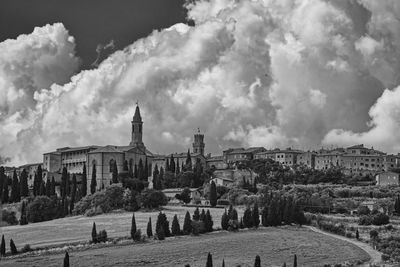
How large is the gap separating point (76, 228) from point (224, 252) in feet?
70.7

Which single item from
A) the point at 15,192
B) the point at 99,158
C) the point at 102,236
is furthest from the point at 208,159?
the point at 102,236

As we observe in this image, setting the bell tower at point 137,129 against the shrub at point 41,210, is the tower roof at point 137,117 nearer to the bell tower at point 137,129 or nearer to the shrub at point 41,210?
the bell tower at point 137,129

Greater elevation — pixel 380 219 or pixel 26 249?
pixel 380 219

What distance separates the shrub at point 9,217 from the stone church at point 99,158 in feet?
66.0

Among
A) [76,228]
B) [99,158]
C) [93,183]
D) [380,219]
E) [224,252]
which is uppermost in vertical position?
[99,158]

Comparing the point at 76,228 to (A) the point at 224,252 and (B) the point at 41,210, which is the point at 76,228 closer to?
(B) the point at 41,210

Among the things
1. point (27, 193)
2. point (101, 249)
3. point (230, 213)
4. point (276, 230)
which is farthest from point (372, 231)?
point (27, 193)

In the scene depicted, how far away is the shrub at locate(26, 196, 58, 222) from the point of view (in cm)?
8444

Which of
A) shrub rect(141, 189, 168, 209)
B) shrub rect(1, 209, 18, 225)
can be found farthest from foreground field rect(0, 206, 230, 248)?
shrub rect(1, 209, 18, 225)

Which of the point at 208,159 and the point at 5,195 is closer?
the point at 5,195

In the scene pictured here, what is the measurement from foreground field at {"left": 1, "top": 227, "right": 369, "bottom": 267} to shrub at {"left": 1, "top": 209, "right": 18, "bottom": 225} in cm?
3222

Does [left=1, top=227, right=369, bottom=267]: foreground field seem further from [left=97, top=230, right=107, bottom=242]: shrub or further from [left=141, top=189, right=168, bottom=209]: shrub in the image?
[left=141, top=189, right=168, bottom=209]: shrub

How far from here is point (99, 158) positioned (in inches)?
4545

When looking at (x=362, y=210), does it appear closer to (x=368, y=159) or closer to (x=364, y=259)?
(x=364, y=259)
